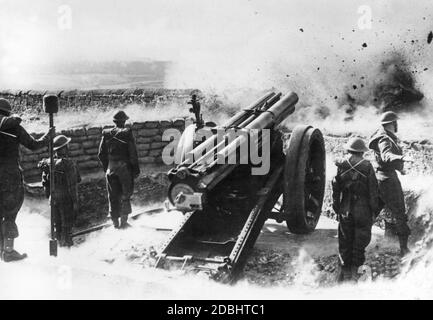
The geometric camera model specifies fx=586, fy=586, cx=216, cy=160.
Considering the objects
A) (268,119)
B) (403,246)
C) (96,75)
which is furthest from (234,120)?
(96,75)

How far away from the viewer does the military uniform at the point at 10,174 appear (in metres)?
6.56

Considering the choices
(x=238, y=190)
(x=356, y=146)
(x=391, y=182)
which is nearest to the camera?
(x=356, y=146)

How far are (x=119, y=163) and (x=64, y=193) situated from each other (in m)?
1.01

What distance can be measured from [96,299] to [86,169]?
238 inches

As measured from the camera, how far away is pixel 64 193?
761cm

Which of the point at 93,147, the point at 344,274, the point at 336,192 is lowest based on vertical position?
the point at 344,274

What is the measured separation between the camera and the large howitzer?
5.98 metres

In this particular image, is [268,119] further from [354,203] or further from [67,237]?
[67,237]

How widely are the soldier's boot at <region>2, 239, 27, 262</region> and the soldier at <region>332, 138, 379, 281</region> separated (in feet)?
11.5

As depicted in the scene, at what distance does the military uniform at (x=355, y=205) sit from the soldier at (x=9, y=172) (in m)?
3.26

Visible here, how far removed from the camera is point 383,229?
813 cm

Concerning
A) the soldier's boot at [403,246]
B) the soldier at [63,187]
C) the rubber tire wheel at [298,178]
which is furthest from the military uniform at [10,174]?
the soldier's boot at [403,246]
